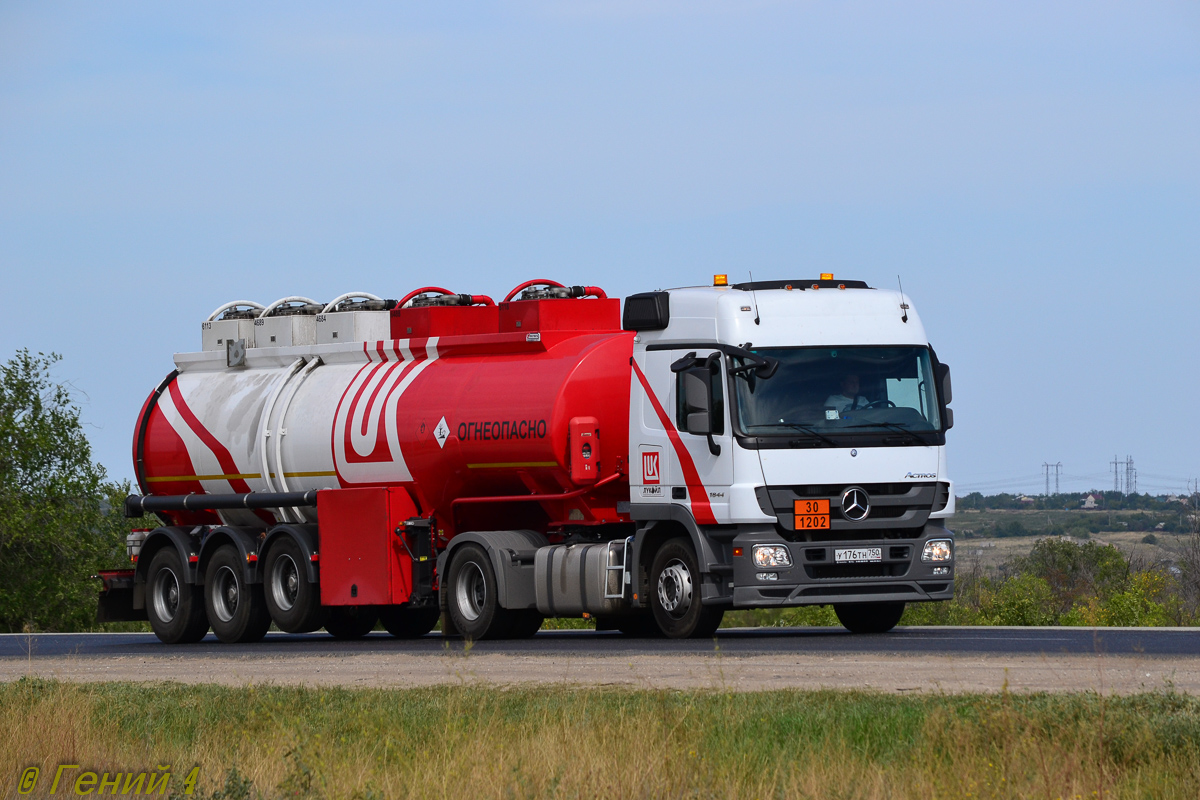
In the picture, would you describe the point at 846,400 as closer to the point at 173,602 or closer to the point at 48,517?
the point at 173,602

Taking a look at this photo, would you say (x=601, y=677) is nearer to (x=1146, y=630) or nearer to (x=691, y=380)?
(x=691, y=380)

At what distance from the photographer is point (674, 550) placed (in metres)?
20.0

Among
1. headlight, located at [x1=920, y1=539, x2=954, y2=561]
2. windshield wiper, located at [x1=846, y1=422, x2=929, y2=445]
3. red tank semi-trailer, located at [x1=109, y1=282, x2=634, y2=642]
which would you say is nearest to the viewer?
windshield wiper, located at [x1=846, y1=422, x2=929, y2=445]

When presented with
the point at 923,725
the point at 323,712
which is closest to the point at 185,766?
the point at 323,712

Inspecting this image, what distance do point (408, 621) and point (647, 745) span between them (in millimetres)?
15443

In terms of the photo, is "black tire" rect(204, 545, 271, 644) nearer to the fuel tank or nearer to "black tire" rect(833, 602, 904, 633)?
the fuel tank

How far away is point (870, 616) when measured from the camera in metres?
21.2

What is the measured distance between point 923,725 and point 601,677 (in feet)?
16.0

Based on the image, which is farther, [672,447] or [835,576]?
[672,447]

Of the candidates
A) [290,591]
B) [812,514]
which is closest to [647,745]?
→ [812,514]

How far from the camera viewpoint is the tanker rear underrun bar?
757 inches

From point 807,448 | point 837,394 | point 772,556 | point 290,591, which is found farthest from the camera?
point 290,591

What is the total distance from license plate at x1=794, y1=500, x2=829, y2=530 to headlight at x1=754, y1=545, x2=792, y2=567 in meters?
0.30

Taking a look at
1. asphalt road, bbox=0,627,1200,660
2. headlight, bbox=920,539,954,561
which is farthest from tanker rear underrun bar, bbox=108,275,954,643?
asphalt road, bbox=0,627,1200,660
